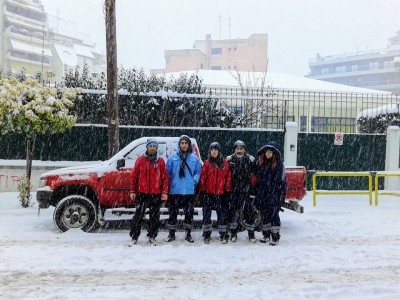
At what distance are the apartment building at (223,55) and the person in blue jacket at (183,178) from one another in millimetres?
75573

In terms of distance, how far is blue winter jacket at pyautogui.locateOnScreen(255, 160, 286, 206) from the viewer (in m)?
7.89

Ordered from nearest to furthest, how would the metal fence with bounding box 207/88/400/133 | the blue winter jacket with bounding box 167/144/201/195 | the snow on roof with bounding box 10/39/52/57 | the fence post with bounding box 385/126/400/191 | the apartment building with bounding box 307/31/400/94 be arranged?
the blue winter jacket with bounding box 167/144/201/195 < the metal fence with bounding box 207/88/400/133 < the fence post with bounding box 385/126/400/191 < the snow on roof with bounding box 10/39/52/57 < the apartment building with bounding box 307/31/400/94

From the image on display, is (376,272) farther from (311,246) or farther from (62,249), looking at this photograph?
(62,249)

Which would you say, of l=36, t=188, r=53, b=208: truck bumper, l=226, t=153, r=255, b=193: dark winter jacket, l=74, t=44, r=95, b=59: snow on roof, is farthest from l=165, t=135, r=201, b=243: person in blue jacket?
l=74, t=44, r=95, b=59: snow on roof

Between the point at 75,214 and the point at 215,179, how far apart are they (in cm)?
276

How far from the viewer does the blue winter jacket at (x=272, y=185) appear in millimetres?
7891

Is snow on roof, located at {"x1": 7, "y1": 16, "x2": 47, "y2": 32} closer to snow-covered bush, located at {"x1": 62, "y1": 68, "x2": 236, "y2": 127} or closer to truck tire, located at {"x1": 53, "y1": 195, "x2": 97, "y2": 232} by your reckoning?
snow-covered bush, located at {"x1": 62, "y1": 68, "x2": 236, "y2": 127}

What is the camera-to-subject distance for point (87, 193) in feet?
29.2

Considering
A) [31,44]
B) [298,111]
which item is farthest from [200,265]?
[31,44]

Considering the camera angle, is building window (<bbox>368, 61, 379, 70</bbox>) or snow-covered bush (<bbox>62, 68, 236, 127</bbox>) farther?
building window (<bbox>368, 61, 379, 70</bbox>)

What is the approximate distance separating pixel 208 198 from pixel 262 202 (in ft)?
3.02

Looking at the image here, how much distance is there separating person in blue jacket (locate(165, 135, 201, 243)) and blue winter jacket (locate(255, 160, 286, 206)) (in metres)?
1.11

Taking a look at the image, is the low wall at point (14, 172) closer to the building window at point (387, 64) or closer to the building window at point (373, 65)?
the building window at point (387, 64)

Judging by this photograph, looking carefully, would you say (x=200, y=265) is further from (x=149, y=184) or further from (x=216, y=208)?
(x=149, y=184)
